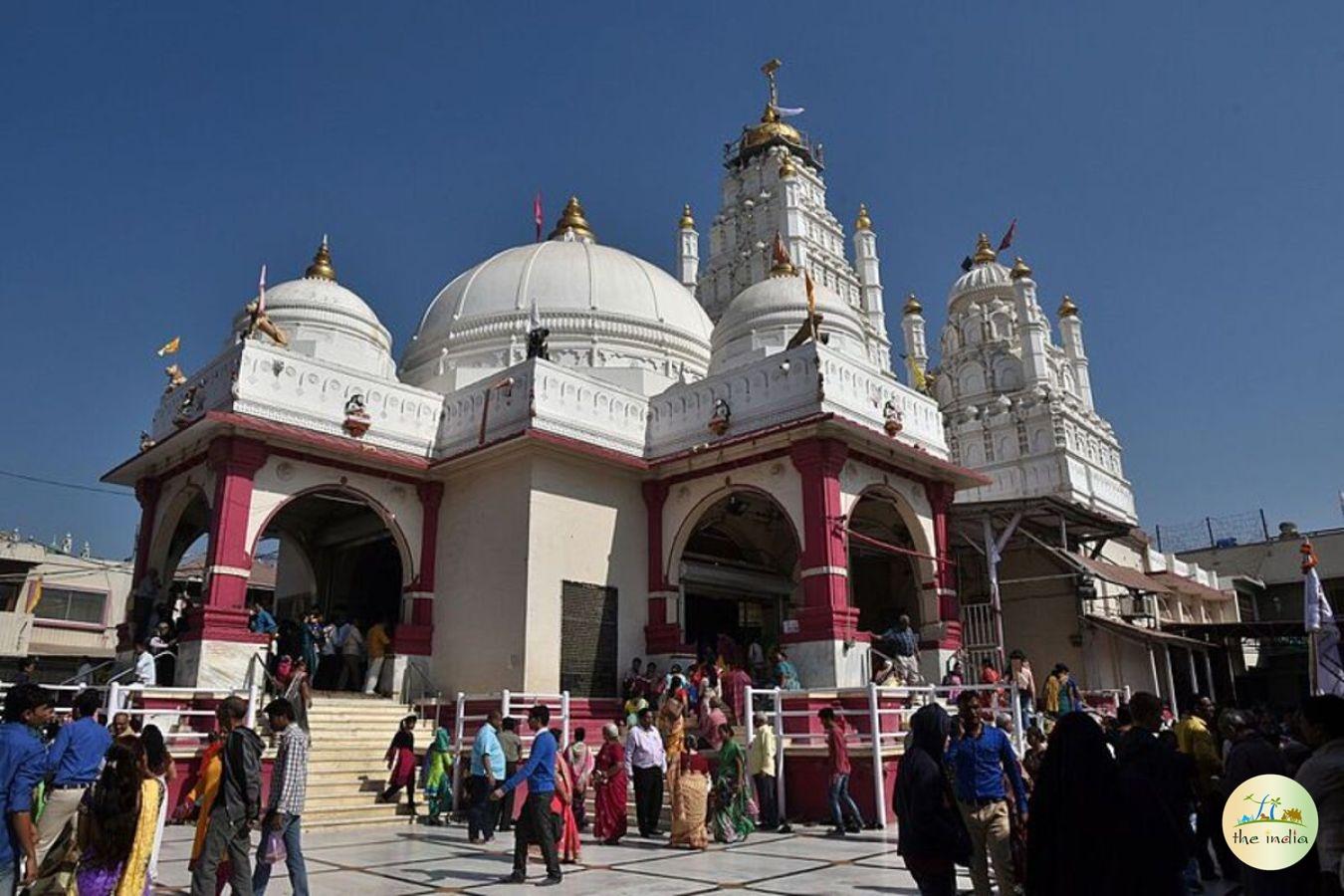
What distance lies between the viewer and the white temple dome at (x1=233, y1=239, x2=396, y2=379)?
21.4 meters

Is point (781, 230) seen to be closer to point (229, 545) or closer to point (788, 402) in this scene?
point (788, 402)

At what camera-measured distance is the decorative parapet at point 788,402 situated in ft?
55.0

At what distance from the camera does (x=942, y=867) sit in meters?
5.12

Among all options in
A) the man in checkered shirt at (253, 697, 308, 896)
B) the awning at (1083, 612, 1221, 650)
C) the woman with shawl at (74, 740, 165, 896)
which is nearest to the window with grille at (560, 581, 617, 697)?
the man in checkered shirt at (253, 697, 308, 896)

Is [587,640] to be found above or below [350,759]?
above

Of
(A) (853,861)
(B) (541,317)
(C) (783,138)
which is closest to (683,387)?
(B) (541,317)

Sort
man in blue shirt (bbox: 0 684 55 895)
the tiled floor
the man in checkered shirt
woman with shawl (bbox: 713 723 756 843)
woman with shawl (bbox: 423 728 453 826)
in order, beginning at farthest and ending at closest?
woman with shawl (bbox: 423 728 453 826) → woman with shawl (bbox: 713 723 756 843) → the tiled floor → the man in checkered shirt → man in blue shirt (bbox: 0 684 55 895)

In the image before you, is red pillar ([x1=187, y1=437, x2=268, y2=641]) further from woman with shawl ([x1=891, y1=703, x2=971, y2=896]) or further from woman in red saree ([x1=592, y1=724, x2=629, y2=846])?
woman with shawl ([x1=891, y1=703, x2=971, y2=896])

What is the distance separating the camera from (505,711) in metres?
12.9

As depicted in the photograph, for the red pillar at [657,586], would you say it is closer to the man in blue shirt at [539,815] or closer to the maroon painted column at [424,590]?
the maroon painted column at [424,590]

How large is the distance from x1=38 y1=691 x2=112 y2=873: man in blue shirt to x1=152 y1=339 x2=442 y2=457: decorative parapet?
10994mm

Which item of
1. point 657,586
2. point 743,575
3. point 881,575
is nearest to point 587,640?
point 657,586

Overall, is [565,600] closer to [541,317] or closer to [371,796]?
[371,796]

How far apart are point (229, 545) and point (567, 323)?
32.2ft
